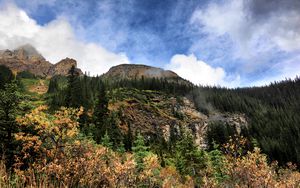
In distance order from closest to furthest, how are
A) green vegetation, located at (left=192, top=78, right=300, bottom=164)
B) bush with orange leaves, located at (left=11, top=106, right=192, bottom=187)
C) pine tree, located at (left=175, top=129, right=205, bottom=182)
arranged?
bush with orange leaves, located at (left=11, top=106, right=192, bottom=187)
pine tree, located at (left=175, top=129, right=205, bottom=182)
green vegetation, located at (left=192, top=78, right=300, bottom=164)

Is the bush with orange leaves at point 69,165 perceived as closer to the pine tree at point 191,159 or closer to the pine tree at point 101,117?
the pine tree at point 191,159

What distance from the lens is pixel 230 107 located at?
14838 cm

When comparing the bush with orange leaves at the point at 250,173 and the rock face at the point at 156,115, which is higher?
the rock face at the point at 156,115

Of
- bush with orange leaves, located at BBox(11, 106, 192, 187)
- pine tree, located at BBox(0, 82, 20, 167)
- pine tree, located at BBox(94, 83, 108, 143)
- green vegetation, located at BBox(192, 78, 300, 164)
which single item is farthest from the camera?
→ green vegetation, located at BBox(192, 78, 300, 164)

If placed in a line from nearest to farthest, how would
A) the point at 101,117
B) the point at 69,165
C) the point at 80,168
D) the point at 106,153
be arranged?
the point at 80,168
the point at 69,165
the point at 106,153
the point at 101,117

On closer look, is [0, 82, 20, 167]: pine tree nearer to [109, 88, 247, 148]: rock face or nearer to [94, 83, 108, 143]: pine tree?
[94, 83, 108, 143]: pine tree

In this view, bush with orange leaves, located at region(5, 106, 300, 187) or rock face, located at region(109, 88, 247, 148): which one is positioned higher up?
rock face, located at region(109, 88, 247, 148)

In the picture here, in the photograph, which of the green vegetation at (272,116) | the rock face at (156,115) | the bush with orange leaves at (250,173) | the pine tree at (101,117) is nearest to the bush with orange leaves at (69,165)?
the bush with orange leaves at (250,173)

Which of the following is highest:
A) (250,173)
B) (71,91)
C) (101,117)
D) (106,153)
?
(71,91)

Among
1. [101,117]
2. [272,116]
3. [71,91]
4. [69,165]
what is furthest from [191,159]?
[272,116]

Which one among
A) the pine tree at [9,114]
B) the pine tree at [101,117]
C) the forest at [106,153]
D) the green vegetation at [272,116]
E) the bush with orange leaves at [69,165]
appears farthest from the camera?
the green vegetation at [272,116]

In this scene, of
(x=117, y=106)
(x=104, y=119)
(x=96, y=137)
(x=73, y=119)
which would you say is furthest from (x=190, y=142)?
(x=117, y=106)

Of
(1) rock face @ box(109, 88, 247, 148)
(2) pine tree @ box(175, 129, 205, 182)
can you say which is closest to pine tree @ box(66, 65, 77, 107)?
(1) rock face @ box(109, 88, 247, 148)

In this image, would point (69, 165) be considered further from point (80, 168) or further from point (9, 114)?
point (9, 114)
